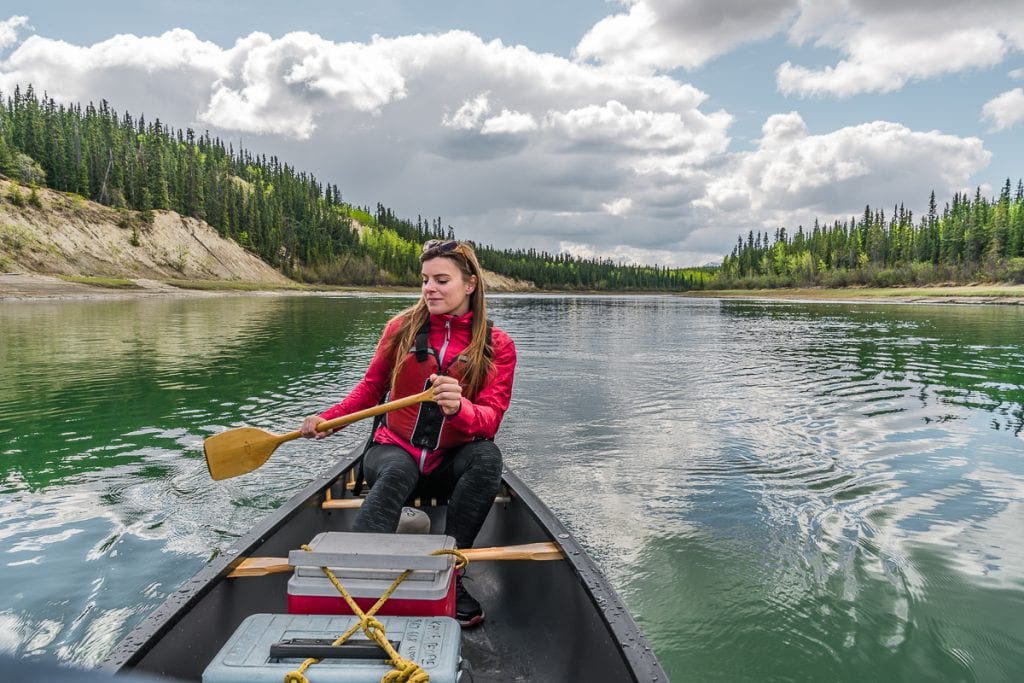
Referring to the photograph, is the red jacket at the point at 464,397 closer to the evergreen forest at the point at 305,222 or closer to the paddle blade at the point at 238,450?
the paddle blade at the point at 238,450

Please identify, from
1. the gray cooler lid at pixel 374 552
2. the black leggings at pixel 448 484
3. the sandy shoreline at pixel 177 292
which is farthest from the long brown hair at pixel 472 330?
the sandy shoreline at pixel 177 292

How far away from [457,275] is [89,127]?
460ft

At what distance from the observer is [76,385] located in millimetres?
14422

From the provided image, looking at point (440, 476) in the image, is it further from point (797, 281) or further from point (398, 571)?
point (797, 281)

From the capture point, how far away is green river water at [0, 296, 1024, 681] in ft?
15.9

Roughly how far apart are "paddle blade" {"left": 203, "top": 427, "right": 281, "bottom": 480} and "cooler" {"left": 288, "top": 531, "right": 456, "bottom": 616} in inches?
75.9

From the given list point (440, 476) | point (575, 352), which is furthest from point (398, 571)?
point (575, 352)

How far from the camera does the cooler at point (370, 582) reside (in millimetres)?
2930

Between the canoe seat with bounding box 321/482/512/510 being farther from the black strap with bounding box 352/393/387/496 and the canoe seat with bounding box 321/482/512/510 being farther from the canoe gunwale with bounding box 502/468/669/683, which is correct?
the canoe gunwale with bounding box 502/468/669/683

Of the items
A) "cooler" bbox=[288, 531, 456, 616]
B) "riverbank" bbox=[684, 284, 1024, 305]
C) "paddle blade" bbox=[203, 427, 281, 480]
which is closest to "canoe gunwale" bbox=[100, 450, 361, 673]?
"paddle blade" bbox=[203, 427, 281, 480]

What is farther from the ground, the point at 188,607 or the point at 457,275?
the point at 457,275

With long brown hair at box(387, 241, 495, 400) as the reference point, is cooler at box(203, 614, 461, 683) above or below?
below

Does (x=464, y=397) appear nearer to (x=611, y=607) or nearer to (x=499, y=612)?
(x=499, y=612)

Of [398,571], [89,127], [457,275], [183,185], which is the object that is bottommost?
[398,571]
